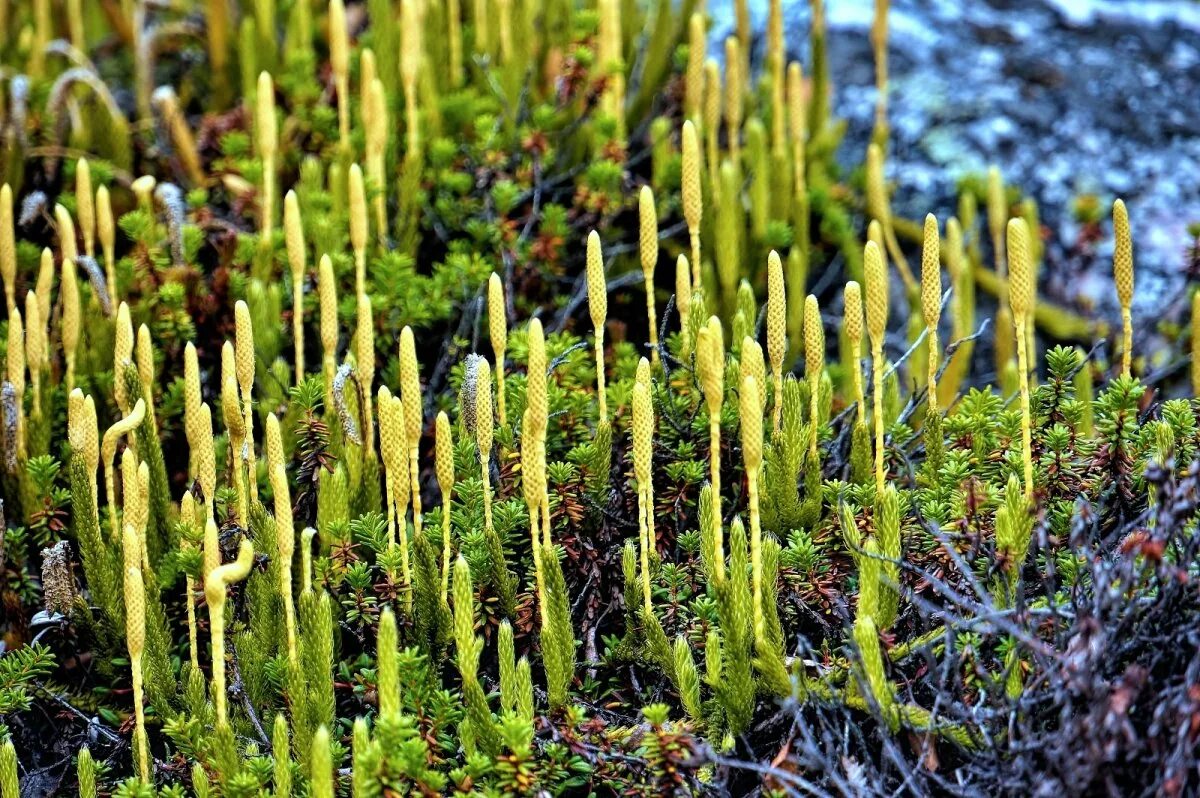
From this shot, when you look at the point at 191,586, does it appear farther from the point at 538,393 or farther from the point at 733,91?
the point at 733,91

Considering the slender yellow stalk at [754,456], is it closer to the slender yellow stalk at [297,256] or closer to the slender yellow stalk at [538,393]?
the slender yellow stalk at [538,393]

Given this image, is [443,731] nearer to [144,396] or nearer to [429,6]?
[144,396]

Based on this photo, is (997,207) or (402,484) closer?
(402,484)

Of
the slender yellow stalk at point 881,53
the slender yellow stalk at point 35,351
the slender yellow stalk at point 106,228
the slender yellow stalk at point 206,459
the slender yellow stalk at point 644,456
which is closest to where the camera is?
the slender yellow stalk at point 644,456

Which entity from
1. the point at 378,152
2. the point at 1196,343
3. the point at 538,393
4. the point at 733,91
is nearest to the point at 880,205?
the point at 733,91

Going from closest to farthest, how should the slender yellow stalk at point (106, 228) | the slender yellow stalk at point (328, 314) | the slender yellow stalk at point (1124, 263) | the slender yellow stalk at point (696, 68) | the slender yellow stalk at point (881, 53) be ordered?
the slender yellow stalk at point (1124, 263) < the slender yellow stalk at point (328, 314) < the slender yellow stalk at point (106, 228) < the slender yellow stalk at point (696, 68) < the slender yellow stalk at point (881, 53)

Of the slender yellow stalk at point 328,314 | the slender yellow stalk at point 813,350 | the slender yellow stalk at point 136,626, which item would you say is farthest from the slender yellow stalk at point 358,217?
the slender yellow stalk at point 813,350

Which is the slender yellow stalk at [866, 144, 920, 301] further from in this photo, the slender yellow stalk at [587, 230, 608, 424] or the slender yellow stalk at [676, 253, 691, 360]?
the slender yellow stalk at [587, 230, 608, 424]

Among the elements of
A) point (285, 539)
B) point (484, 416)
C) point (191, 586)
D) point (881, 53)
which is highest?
point (881, 53)
